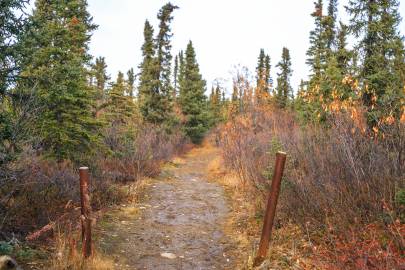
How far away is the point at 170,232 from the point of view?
794 centimetres

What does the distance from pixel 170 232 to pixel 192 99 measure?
78.1ft

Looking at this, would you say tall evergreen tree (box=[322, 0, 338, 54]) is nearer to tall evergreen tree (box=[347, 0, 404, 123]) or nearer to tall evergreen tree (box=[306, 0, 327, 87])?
tall evergreen tree (box=[306, 0, 327, 87])

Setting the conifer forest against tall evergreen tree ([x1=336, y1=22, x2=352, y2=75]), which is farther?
tall evergreen tree ([x1=336, y1=22, x2=352, y2=75])

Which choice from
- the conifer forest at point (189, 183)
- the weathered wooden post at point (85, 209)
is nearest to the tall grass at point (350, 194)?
the conifer forest at point (189, 183)

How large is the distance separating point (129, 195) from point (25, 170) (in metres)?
4.68

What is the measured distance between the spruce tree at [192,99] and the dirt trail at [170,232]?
1828cm

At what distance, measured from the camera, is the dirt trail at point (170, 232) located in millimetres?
6242

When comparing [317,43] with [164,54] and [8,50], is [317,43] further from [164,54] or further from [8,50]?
[8,50]

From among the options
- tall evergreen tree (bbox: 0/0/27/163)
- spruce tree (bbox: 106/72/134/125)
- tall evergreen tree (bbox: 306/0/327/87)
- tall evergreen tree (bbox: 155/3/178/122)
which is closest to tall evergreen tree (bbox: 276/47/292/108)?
tall evergreen tree (bbox: 306/0/327/87)

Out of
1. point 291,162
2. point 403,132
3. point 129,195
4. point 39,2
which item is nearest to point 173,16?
point 39,2

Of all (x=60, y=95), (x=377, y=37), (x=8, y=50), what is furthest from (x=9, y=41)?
(x=377, y=37)

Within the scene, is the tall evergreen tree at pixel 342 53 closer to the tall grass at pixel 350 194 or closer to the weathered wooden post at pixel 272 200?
the tall grass at pixel 350 194

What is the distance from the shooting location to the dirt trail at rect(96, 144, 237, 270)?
6.24 meters

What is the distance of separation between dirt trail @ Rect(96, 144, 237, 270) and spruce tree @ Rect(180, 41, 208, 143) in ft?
60.0
